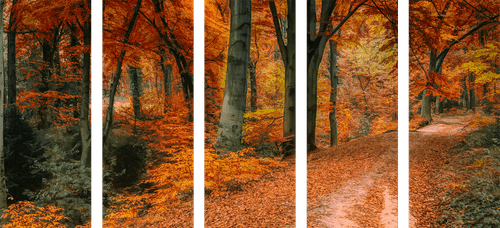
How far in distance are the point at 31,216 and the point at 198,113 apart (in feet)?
8.21

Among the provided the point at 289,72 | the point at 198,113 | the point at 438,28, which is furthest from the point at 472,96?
the point at 198,113

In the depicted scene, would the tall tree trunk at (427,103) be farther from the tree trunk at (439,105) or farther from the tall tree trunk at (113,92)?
the tall tree trunk at (113,92)

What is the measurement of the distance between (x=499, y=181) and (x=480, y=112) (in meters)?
0.86

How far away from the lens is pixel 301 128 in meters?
3.50

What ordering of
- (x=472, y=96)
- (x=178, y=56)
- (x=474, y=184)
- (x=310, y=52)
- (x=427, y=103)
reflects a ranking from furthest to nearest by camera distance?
1. (x=178, y=56)
2. (x=310, y=52)
3. (x=427, y=103)
4. (x=472, y=96)
5. (x=474, y=184)

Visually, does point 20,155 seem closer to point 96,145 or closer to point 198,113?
point 96,145

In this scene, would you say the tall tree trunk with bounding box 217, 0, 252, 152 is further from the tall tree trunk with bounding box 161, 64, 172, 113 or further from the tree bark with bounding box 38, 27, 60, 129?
the tree bark with bounding box 38, 27, 60, 129

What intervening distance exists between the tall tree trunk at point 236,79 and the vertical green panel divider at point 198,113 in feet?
0.96

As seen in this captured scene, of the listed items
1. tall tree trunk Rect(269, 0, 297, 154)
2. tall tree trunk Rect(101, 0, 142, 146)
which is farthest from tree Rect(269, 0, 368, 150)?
tall tree trunk Rect(101, 0, 142, 146)

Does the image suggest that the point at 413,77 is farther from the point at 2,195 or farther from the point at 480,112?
the point at 2,195

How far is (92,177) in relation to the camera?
3.59 m

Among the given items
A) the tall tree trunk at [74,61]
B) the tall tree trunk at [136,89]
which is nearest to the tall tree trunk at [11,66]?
the tall tree trunk at [74,61]

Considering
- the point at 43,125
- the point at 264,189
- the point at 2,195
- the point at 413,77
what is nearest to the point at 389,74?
the point at 413,77

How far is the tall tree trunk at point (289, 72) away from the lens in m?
3.51
